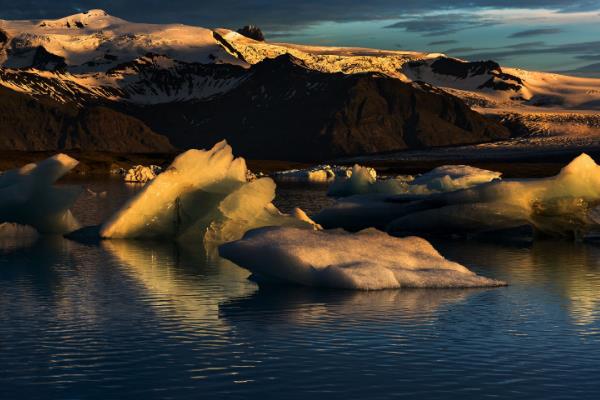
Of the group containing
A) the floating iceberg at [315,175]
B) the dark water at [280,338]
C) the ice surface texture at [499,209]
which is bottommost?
the floating iceberg at [315,175]

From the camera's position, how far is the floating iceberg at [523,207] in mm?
38094

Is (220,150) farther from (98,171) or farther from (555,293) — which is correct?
(98,171)

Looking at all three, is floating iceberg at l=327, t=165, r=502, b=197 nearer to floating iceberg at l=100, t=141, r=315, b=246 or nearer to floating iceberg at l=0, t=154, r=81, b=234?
floating iceberg at l=100, t=141, r=315, b=246

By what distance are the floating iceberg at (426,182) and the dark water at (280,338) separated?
27006 mm

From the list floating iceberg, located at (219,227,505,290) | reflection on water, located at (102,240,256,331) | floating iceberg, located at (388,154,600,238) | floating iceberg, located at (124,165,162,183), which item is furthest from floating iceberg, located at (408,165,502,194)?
floating iceberg, located at (124,165,162,183)

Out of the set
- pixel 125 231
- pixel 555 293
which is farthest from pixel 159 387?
pixel 125 231

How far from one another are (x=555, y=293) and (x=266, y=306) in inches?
308

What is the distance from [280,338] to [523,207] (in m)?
21.8

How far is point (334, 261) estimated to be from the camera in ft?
78.1

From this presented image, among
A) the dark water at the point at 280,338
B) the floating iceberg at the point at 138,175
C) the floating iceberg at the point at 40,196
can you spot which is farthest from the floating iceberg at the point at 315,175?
the dark water at the point at 280,338

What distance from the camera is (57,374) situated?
15.8 meters

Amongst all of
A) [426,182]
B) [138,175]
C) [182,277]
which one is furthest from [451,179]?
[138,175]

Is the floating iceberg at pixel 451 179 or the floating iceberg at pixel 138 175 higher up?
the floating iceberg at pixel 451 179

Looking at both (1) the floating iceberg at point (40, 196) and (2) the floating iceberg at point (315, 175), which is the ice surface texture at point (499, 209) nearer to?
(1) the floating iceberg at point (40, 196)
